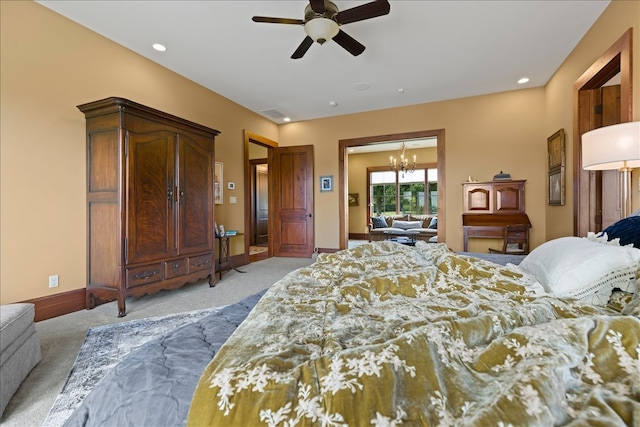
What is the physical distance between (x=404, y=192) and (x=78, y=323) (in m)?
8.69

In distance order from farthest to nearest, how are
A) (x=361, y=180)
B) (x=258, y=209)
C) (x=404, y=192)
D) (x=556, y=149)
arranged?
1. (x=361, y=180)
2. (x=404, y=192)
3. (x=258, y=209)
4. (x=556, y=149)

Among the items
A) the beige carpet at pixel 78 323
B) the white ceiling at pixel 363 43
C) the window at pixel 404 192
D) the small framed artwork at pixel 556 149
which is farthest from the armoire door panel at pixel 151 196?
the window at pixel 404 192

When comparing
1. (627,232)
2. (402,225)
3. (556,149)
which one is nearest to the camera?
(627,232)

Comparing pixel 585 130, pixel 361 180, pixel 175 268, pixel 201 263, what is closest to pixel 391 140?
pixel 585 130

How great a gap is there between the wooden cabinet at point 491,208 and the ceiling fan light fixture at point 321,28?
3535mm

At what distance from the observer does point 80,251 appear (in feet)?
9.66

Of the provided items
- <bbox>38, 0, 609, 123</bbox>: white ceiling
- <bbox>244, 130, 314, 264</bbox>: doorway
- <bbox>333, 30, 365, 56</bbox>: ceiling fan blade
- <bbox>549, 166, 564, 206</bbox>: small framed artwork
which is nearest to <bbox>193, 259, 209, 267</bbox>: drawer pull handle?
<bbox>244, 130, 314, 264</bbox>: doorway

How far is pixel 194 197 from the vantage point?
3494mm

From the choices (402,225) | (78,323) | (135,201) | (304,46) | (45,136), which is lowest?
(78,323)

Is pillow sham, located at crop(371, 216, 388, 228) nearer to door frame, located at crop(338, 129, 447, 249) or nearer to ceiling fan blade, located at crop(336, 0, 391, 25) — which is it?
door frame, located at crop(338, 129, 447, 249)

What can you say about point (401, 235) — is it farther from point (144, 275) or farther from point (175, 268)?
point (144, 275)

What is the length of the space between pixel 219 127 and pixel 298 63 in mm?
1813

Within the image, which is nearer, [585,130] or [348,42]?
[348,42]

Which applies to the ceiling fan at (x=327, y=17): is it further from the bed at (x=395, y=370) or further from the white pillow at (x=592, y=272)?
the bed at (x=395, y=370)
